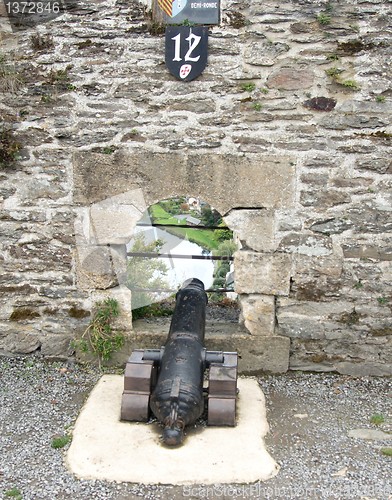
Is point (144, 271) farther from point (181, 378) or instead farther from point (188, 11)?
point (188, 11)

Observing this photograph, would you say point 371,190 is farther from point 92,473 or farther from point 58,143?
point 92,473

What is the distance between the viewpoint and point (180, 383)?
12.6 feet

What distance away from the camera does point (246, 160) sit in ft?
15.2

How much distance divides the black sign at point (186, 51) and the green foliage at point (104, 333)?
79.7 inches

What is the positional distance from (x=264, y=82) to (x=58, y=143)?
178cm

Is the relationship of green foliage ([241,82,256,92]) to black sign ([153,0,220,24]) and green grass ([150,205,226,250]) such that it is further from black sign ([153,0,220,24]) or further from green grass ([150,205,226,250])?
green grass ([150,205,226,250])

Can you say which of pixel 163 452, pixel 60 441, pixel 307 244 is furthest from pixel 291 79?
pixel 60 441

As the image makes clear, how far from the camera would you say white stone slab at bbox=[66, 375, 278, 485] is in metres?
3.50

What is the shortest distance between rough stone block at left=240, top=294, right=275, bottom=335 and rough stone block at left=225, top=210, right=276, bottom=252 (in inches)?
17.4

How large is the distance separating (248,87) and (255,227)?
1140mm

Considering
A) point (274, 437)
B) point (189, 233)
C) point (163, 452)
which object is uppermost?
point (163, 452)

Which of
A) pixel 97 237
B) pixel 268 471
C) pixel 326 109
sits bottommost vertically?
pixel 268 471

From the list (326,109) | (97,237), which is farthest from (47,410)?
(326,109)

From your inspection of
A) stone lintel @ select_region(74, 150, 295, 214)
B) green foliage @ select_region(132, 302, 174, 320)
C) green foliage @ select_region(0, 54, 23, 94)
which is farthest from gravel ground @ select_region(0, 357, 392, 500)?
green foliage @ select_region(0, 54, 23, 94)
